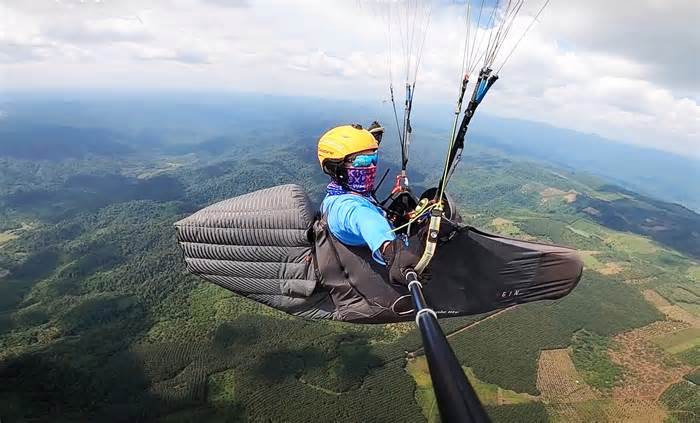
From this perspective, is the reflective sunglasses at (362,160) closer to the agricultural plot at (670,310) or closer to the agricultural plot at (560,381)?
the agricultural plot at (560,381)

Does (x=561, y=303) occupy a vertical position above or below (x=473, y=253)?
below

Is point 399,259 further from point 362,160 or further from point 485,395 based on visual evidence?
point 485,395

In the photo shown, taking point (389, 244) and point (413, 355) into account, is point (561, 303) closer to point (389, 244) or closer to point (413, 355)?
point (413, 355)

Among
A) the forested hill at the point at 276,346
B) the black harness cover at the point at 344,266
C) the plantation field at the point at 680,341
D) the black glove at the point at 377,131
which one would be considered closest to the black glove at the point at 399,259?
the black harness cover at the point at 344,266

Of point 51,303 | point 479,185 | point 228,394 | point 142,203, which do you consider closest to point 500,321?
point 228,394

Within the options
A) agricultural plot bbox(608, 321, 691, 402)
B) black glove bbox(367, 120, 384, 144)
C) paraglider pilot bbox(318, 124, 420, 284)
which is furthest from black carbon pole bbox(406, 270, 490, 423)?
agricultural plot bbox(608, 321, 691, 402)

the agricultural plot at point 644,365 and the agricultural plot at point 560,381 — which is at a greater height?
the agricultural plot at point 644,365
